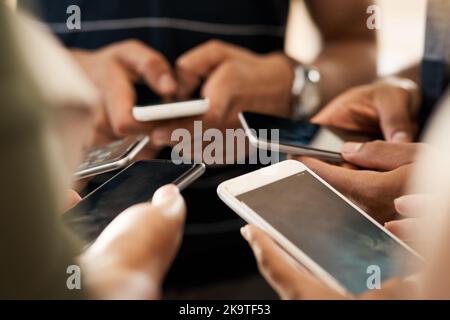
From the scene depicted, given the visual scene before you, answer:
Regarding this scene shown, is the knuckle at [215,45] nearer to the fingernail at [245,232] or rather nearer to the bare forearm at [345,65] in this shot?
the bare forearm at [345,65]

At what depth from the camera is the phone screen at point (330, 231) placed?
0.96 feet

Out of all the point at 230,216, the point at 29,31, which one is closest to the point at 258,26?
the point at 230,216

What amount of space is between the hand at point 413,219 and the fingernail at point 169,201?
138 millimetres

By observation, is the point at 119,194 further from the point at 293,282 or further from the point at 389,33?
the point at 389,33

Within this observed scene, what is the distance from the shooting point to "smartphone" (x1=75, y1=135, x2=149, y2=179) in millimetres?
403

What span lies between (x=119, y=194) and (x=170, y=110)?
5.9 inches

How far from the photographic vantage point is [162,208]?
0.30 m

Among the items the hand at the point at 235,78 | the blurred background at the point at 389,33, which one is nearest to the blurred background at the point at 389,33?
the blurred background at the point at 389,33

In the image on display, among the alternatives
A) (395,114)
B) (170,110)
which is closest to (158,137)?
(170,110)

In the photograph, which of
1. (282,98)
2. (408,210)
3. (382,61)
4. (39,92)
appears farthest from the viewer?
(382,61)

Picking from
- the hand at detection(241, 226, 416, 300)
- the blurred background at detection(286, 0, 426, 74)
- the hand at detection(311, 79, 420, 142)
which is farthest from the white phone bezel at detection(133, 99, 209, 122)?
the blurred background at detection(286, 0, 426, 74)

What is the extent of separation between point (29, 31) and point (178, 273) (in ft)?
0.58

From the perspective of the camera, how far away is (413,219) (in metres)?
0.32

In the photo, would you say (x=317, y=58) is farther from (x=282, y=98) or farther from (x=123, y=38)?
(x=123, y=38)
